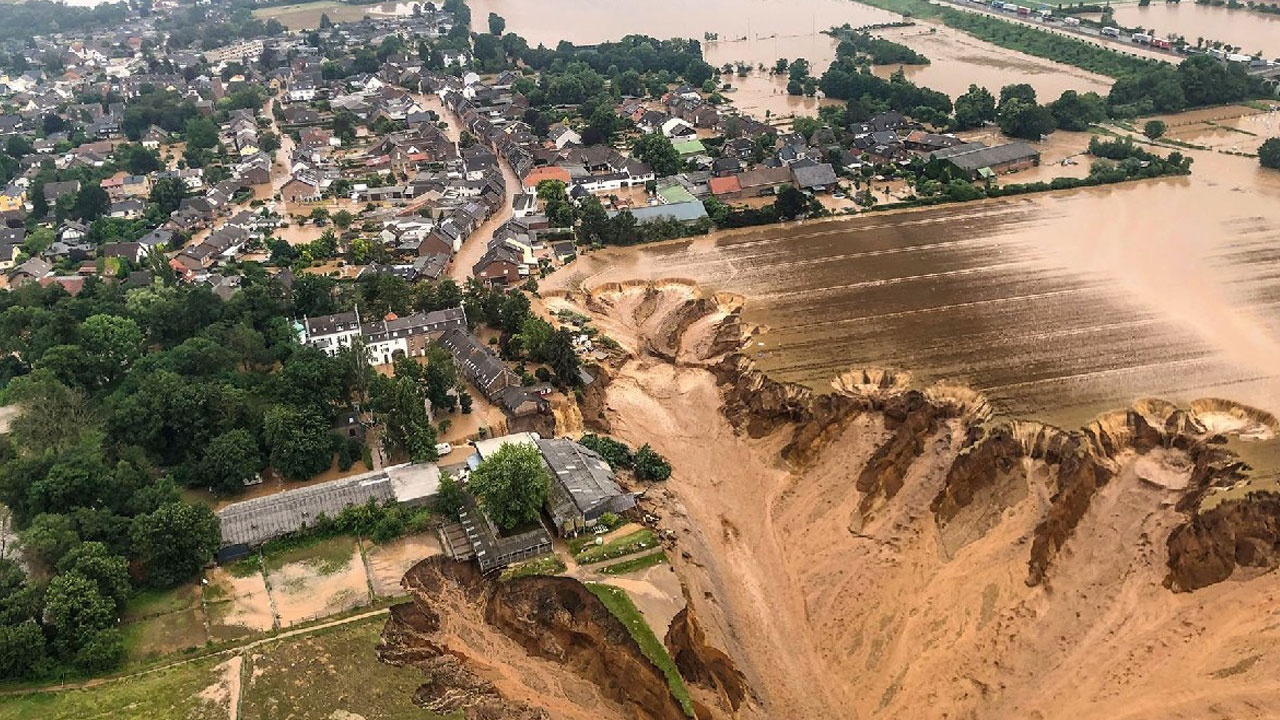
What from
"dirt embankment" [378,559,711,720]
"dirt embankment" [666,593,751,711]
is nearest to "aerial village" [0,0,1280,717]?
"dirt embankment" [378,559,711,720]

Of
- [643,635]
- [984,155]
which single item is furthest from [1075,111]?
[643,635]

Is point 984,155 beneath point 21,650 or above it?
above

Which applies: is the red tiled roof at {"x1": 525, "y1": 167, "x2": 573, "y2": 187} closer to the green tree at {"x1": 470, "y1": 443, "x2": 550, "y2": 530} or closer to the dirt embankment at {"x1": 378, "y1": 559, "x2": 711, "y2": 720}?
the green tree at {"x1": 470, "y1": 443, "x2": 550, "y2": 530}

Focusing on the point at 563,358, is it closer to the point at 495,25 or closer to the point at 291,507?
the point at 291,507

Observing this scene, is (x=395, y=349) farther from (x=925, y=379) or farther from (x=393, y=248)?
(x=925, y=379)

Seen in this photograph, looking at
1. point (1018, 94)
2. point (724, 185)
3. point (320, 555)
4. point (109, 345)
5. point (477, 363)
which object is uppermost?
point (1018, 94)

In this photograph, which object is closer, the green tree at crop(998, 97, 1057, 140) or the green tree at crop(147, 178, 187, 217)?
the green tree at crop(147, 178, 187, 217)

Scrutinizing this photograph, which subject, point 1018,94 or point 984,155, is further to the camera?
point 1018,94

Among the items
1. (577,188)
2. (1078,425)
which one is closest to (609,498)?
(1078,425)
